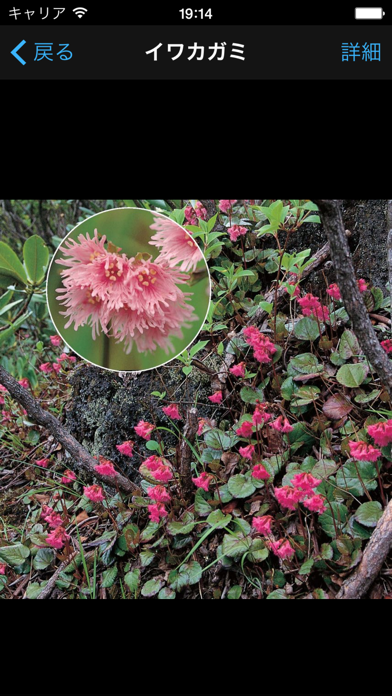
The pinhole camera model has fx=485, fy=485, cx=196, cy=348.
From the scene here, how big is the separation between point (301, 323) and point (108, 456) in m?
0.67

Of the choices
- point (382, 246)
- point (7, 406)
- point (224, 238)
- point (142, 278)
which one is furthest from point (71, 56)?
point (7, 406)

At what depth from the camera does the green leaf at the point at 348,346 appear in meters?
1.28

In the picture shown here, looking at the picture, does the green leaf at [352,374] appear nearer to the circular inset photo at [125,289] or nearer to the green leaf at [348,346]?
the green leaf at [348,346]

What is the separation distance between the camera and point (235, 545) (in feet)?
3.57

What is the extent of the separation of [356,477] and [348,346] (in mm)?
359

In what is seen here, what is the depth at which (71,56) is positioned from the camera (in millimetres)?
904

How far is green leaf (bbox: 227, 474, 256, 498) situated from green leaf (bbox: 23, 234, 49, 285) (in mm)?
713

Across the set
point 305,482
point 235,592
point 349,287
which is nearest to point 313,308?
point 349,287

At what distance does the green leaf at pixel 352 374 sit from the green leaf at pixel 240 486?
34 cm

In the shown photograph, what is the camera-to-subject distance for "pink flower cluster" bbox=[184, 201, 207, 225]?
158 cm

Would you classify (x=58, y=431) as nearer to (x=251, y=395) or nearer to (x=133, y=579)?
(x=133, y=579)

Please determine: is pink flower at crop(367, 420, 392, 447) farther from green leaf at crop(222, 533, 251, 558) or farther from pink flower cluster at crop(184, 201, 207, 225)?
pink flower cluster at crop(184, 201, 207, 225)

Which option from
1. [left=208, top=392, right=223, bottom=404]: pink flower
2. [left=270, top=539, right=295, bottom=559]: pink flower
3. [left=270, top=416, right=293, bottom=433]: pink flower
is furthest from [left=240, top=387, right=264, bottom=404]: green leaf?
[left=270, top=539, right=295, bottom=559]: pink flower
